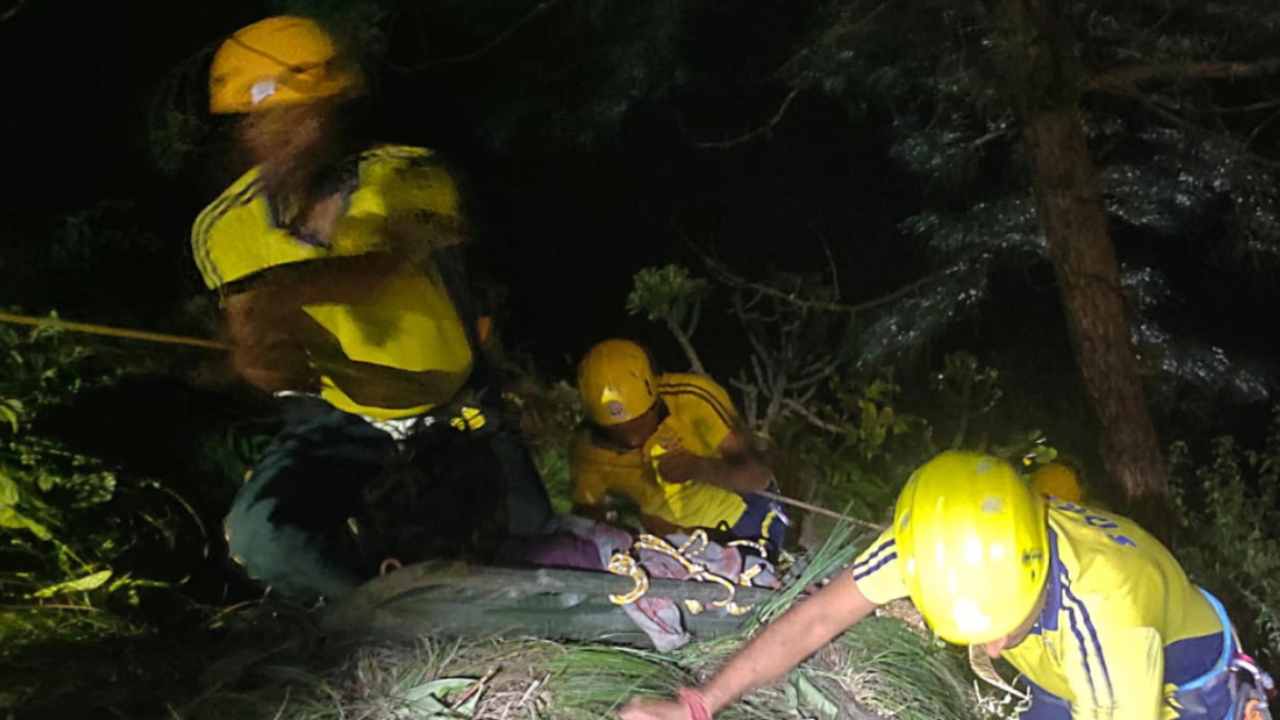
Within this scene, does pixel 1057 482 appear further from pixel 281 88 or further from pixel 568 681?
pixel 281 88

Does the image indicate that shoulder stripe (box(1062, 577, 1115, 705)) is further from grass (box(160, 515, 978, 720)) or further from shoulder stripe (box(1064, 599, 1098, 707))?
grass (box(160, 515, 978, 720))

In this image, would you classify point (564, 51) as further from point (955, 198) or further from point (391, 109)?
point (955, 198)

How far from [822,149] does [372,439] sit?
759 cm

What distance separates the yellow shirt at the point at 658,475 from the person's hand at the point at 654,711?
184cm

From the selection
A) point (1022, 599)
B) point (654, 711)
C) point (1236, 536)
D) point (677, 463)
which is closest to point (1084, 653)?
point (1022, 599)

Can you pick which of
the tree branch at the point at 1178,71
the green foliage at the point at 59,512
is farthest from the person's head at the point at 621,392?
the tree branch at the point at 1178,71

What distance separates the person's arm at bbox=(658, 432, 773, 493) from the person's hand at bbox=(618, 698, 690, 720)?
6.05ft

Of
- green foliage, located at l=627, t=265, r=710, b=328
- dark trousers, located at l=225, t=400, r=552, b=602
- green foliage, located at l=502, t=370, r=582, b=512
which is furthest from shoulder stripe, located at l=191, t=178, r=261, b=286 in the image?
green foliage, located at l=627, t=265, r=710, b=328

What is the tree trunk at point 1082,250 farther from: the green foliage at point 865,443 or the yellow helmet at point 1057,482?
the green foliage at point 865,443

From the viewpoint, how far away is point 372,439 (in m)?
3.30

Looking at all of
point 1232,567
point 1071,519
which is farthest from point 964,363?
point 1071,519

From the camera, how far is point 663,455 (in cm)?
469

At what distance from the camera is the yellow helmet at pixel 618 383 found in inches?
181

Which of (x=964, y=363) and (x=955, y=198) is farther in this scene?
(x=955, y=198)
